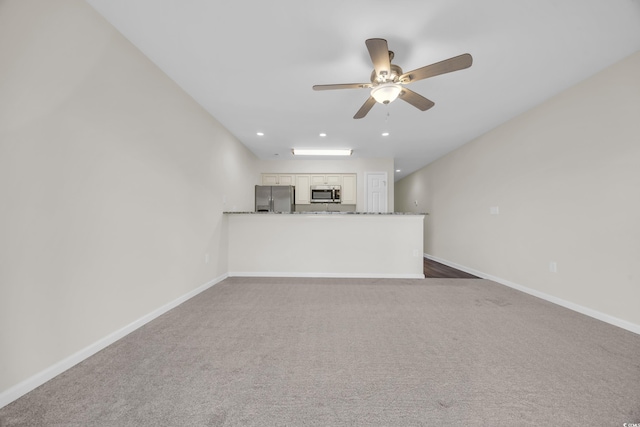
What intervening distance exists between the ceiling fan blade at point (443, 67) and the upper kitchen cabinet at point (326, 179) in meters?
3.95

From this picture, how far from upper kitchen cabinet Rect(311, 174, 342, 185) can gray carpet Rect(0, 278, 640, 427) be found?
389 cm

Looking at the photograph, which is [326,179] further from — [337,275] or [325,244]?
[337,275]

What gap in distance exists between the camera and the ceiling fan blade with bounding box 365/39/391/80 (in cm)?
159

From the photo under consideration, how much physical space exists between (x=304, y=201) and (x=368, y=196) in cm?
165

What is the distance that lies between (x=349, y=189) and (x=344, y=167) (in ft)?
1.91

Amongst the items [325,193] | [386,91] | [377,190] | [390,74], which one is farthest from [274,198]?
[390,74]

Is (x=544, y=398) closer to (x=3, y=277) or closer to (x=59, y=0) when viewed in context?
(x=3, y=277)

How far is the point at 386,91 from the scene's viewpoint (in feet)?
6.75

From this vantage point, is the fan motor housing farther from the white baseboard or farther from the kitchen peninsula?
the white baseboard

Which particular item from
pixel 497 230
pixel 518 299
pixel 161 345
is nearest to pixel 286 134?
pixel 161 345

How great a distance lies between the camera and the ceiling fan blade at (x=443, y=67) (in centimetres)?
161

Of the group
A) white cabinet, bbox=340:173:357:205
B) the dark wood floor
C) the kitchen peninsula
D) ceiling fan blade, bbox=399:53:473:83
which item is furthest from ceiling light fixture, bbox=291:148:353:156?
ceiling fan blade, bbox=399:53:473:83

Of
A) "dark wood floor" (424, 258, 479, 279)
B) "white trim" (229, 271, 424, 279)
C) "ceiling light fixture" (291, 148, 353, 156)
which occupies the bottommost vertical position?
"dark wood floor" (424, 258, 479, 279)

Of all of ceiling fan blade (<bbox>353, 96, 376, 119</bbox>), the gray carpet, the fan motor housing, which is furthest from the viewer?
ceiling fan blade (<bbox>353, 96, 376, 119</bbox>)
